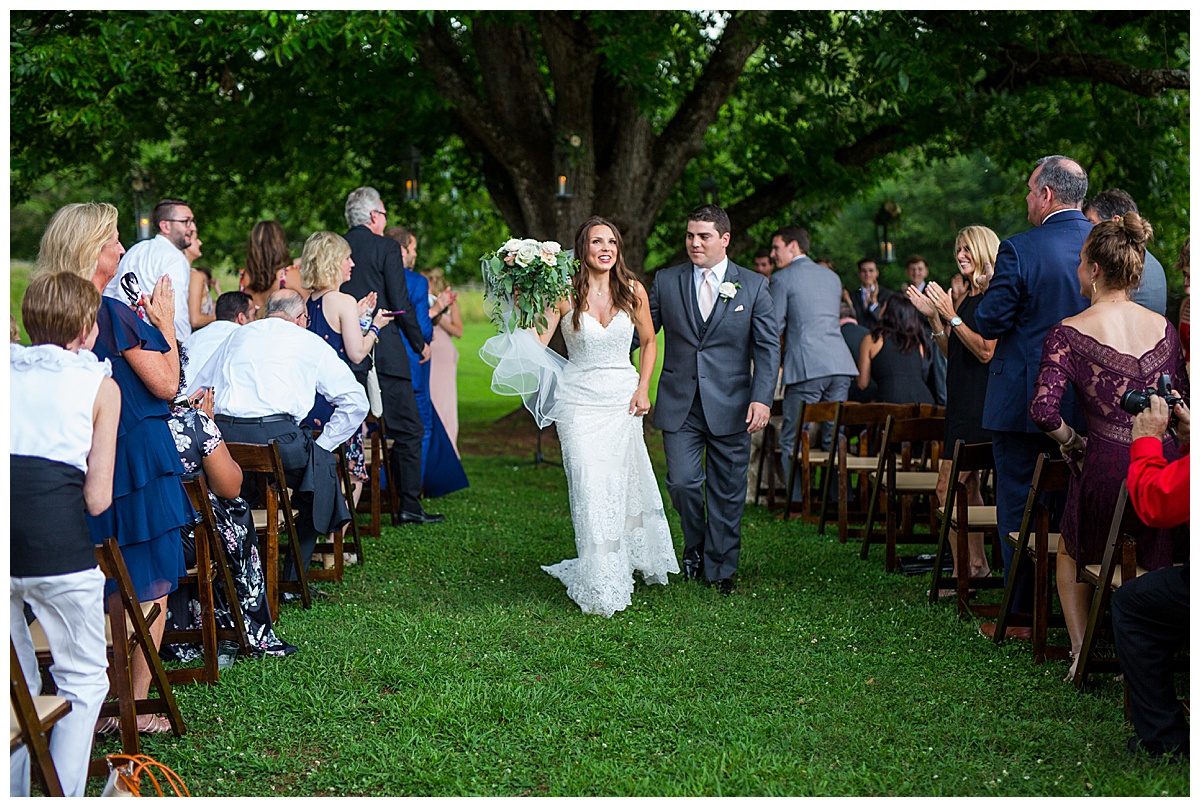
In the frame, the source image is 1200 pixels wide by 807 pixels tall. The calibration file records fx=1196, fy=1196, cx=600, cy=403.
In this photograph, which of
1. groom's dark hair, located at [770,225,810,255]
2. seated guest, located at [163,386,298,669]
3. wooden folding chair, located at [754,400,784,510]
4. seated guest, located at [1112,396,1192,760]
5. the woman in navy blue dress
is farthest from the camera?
groom's dark hair, located at [770,225,810,255]

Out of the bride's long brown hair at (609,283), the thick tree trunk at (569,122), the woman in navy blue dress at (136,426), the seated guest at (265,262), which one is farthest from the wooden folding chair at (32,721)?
the thick tree trunk at (569,122)

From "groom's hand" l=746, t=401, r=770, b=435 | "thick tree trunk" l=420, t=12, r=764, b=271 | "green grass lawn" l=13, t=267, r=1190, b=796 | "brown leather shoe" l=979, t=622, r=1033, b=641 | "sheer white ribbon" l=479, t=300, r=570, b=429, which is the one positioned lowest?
"green grass lawn" l=13, t=267, r=1190, b=796

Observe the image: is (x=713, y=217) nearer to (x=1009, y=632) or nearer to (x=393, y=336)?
(x=1009, y=632)

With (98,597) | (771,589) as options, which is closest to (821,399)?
(771,589)

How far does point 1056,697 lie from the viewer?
489 cm

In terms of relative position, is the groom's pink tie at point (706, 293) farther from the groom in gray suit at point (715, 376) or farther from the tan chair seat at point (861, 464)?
the tan chair seat at point (861, 464)

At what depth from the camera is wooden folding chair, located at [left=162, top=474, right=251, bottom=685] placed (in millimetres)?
5020

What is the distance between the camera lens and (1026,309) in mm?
5848

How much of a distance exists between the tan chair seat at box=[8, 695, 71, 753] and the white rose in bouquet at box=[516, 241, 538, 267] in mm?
3520

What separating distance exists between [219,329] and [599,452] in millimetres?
2391

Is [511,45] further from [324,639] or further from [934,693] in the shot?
[934,693]

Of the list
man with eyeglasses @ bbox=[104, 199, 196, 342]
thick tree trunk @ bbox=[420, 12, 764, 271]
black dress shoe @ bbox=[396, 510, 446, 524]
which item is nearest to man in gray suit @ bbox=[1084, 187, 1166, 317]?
black dress shoe @ bbox=[396, 510, 446, 524]

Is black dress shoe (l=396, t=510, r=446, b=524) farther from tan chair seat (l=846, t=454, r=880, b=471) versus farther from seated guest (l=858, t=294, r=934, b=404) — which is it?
seated guest (l=858, t=294, r=934, b=404)
